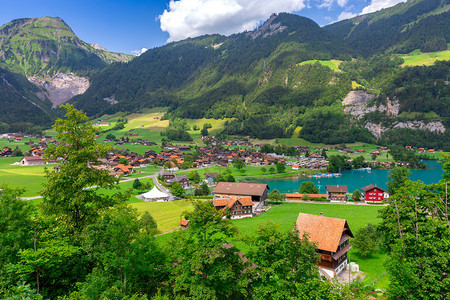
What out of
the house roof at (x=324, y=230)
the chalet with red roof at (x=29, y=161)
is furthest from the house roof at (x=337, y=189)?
the chalet with red roof at (x=29, y=161)

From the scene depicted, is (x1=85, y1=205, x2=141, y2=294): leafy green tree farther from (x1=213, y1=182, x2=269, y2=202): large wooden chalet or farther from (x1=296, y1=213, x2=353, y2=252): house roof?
(x1=213, y1=182, x2=269, y2=202): large wooden chalet

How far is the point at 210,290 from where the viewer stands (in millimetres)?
12594

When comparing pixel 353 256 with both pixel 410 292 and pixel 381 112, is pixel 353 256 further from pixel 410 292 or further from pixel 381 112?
pixel 381 112

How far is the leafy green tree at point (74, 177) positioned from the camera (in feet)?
Result: 42.2

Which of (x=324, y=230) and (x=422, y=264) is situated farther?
(x=324, y=230)

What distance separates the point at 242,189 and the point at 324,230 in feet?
121

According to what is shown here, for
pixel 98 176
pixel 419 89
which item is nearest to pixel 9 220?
pixel 98 176

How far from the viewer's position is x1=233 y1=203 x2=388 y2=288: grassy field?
27547 mm

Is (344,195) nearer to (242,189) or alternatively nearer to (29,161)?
(242,189)

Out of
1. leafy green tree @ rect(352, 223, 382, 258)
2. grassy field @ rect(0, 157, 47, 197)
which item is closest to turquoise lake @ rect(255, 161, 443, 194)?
leafy green tree @ rect(352, 223, 382, 258)

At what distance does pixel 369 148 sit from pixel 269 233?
179813 mm

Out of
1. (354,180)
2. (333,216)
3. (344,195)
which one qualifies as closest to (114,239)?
(333,216)

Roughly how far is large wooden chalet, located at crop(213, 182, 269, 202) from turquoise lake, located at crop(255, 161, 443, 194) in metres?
21.7

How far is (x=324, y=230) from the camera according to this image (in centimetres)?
2572
